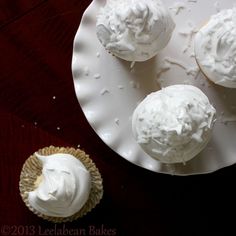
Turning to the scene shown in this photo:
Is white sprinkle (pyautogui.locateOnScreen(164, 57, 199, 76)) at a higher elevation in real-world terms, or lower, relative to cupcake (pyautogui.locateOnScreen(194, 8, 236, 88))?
lower

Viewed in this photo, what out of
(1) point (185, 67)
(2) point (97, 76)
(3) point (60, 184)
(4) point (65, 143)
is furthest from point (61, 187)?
(1) point (185, 67)

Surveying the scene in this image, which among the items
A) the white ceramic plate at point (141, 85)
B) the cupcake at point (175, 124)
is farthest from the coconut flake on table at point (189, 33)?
the cupcake at point (175, 124)

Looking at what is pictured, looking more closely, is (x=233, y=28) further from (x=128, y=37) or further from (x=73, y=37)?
(x=73, y=37)

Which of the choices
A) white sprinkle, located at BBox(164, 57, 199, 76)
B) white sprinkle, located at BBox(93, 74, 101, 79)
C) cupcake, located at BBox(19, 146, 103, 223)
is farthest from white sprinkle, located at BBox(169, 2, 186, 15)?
cupcake, located at BBox(19, 146, 103, 223)

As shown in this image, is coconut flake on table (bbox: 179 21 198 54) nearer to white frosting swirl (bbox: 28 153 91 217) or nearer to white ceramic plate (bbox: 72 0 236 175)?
white ceramic plate (bbox: 72 0 236 175)

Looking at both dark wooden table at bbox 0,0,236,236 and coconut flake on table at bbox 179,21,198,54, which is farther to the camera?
dark wooden table at bbox 0,0,236,236

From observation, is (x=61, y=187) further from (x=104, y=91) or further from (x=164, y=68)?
(x=164, y=68)
